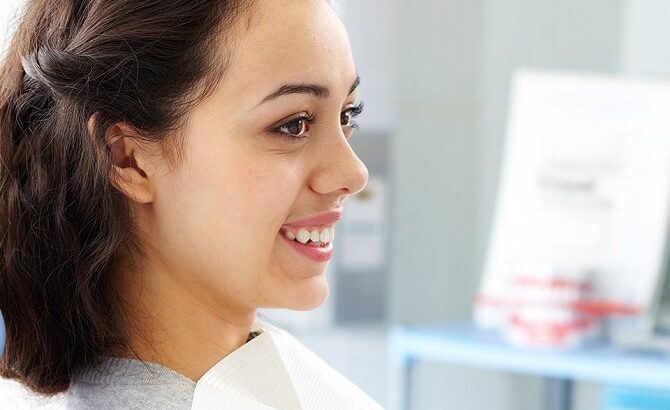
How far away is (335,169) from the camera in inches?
40.3

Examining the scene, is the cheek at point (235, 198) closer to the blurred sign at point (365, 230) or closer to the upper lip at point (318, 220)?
the upper lip at point (318, 220)

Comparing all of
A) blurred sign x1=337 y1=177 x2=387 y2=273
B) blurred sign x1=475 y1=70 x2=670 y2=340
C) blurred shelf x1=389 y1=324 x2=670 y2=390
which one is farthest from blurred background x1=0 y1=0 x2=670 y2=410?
blurred sign x1=475 y1=70 x2=670 y2=340

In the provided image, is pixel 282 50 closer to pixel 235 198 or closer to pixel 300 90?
pixel 300 90

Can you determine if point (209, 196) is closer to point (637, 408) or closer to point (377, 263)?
point (637, 408)

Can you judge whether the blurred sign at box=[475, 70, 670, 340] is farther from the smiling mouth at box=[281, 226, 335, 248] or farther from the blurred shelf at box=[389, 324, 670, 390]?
the smiling mouth at box=[281, 226, 335, 248]

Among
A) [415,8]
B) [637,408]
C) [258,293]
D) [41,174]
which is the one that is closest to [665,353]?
[637,408]

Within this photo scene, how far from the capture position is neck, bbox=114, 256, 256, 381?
1.03 m

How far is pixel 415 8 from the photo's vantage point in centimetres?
288

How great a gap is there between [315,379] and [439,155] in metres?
1.90

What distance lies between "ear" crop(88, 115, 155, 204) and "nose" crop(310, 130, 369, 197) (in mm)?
158

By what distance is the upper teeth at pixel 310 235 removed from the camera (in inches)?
40.9

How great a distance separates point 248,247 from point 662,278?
173cm

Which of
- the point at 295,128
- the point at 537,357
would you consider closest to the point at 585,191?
the point at 537,357

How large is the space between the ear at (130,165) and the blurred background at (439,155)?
5.66 feet
